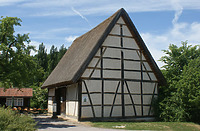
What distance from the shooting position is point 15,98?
25.2 metres

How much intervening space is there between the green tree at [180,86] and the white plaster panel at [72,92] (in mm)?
5973

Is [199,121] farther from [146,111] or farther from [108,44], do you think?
[108,44]

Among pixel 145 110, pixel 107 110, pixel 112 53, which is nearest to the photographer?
pixel 107 110

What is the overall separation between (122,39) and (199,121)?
765cm

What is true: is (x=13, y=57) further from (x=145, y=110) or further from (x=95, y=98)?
(x=145, y=110)

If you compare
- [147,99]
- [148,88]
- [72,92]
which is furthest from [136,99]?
[72,92]

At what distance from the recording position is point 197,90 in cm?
1376

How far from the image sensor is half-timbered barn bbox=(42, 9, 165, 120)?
584 inches

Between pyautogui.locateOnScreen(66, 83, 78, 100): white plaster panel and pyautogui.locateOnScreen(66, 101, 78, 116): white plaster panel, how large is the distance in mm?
341

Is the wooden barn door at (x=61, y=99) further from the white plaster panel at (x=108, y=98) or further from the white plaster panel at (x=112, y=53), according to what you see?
the white plaster panel at (x=112, y=53)

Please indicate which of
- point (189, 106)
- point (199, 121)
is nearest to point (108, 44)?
point (189, 106)

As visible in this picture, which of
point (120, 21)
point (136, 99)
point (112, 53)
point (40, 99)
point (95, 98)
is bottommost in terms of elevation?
point (40, 99)

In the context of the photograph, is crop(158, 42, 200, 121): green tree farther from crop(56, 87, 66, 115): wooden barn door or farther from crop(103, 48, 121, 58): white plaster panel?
crop(56, 87, 66, 115): wooden barn door

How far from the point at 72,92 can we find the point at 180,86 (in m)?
7.20
